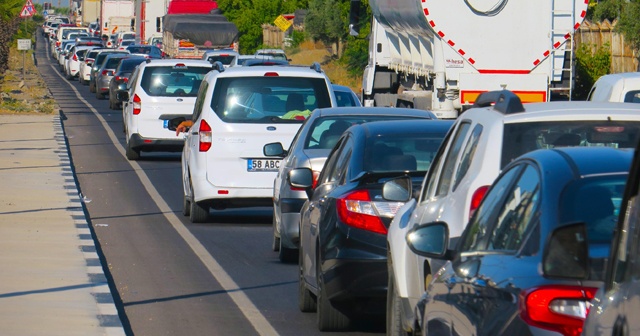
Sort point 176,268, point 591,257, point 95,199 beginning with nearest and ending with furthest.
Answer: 1. point 591,257
2. point 176,268
3. point 95,199

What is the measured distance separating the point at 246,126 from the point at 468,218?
9.53m

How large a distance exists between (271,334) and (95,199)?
33.8ft

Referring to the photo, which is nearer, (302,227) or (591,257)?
(591,257)

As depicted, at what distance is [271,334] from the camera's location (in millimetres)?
9484

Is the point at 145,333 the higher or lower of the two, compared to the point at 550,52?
lower

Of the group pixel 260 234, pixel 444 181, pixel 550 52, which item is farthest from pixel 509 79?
pixel 444 181

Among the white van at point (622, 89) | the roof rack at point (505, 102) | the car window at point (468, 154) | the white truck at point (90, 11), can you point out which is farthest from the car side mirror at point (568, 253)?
the white truck at point (90, 11)

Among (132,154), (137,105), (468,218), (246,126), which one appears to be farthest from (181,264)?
(132,154)

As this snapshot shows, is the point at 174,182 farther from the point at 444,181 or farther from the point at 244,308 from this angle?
the point at 444,181

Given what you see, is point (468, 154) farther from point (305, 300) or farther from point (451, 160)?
point (305, 300)

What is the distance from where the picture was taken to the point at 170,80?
81.4 feet

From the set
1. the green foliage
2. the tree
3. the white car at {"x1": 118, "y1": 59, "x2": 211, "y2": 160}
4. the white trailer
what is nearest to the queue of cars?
the white car at {"x1": 118, "y1": 59, "x2": 211, "y2": 160}

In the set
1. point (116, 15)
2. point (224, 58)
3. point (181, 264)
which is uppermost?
point (116, 15)

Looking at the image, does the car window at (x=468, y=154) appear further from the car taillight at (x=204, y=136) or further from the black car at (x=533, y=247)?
the car taillight at (x=204, y=136)
